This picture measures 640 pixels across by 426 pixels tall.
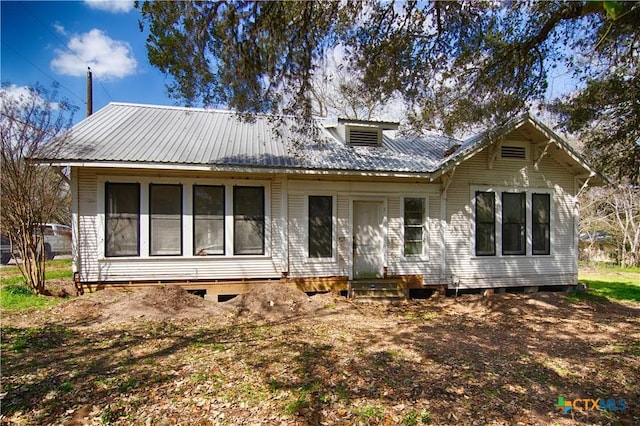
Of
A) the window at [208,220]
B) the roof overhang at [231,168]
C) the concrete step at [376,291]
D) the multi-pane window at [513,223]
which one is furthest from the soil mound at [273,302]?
the multi-pane window at [513,223]

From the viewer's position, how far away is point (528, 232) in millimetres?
10430

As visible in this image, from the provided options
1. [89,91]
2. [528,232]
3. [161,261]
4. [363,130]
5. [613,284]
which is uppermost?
[89,91]

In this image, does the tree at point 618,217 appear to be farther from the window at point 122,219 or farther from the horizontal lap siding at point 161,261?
the window at point 122,219

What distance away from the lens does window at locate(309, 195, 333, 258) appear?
9.35 metres

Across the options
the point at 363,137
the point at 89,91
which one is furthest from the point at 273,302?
the point at 89,91

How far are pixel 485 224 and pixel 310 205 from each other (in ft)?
16.6

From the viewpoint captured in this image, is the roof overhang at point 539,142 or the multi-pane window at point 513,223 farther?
the multi-pane window at point 513,223

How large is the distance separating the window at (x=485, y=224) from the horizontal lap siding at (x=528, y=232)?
0.72ft

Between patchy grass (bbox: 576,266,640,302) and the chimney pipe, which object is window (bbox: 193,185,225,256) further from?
the chimney pipe

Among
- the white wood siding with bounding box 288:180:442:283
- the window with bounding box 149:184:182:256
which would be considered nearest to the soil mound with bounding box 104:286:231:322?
A: the window with bounding box 149:184:182:256

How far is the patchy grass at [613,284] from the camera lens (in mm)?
10641

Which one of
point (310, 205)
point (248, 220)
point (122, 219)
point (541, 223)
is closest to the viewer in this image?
point (122, 219)

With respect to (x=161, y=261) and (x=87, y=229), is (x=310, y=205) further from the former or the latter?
(x=87, y=229)

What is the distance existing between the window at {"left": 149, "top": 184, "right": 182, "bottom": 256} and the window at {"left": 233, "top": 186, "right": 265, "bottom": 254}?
1.32 metres
